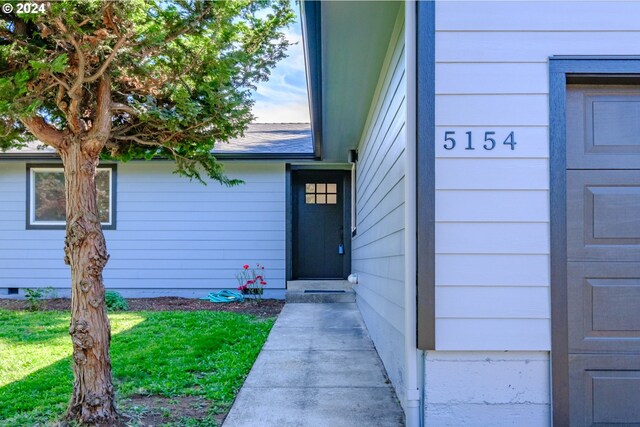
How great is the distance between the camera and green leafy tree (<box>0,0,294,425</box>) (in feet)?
7.60

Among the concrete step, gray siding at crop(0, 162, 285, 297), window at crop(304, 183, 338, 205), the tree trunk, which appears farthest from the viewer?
window at crop(304, 183, 338, 205)

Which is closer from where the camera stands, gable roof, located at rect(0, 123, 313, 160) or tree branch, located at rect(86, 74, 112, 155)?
tree branch, located at rect(86, 74, 112, 155)

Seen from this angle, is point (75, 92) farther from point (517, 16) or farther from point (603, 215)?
point (603, 215)

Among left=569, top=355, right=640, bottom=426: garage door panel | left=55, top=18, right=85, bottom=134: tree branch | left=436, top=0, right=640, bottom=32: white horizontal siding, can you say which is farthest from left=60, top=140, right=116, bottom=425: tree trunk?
→ left=569, top=355, right=640, bottom=426: garage door panel

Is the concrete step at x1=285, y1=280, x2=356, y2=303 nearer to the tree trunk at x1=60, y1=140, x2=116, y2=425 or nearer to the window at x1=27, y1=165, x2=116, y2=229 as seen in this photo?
the window at x1=27, y1=165, x2=116, y2=229

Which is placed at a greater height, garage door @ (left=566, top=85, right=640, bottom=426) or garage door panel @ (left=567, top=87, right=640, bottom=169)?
garage door panel @ (left=567, top=87, right=640, bottom=169)

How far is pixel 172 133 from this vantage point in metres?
2.97

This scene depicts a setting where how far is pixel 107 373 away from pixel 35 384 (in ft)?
3.84

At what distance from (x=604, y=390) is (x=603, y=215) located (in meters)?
0.96

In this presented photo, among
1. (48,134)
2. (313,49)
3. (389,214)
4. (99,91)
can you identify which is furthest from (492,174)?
(48,134)

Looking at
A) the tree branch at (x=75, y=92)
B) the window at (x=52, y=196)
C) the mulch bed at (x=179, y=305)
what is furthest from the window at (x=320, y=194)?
the tree branch at (x=75, y=92)

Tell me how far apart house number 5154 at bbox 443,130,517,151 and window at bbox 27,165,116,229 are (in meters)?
7.34

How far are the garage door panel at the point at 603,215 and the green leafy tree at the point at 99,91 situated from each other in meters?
2.13

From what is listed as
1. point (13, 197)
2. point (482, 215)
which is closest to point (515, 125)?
point (482, 215)
